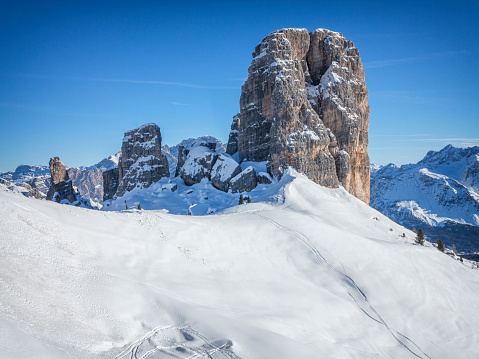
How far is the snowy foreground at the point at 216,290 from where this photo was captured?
9.87m

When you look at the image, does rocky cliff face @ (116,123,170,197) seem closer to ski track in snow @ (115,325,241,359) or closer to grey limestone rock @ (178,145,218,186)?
grey limestone rock @ (178,145,218,186)

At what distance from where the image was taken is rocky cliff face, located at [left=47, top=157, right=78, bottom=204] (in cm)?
9206

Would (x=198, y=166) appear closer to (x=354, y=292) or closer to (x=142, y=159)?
(x=142, y=159)

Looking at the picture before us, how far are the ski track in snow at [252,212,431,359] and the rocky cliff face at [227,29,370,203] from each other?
125ft

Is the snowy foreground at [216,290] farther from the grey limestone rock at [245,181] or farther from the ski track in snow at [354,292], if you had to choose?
the grey limestone rock at [245,181]

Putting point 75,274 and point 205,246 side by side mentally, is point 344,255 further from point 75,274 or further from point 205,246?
point 75,274

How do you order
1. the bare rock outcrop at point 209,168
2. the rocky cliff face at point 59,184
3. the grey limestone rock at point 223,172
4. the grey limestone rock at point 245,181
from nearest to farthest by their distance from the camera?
the grey limestone rock at point 245,181
the grey limestone rock at point 223,172
the bare rock outcrop at point 209,168
the rocky cliff face at point 59,184

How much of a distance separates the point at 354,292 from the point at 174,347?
1533 cm

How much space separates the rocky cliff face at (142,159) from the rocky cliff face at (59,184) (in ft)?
64.1

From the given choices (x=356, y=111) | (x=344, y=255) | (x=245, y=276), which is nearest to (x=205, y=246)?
(x=245, y=276)

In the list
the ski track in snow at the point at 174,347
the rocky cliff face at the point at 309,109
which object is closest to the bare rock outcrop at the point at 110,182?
the rocky cliff face at the point at 309,109

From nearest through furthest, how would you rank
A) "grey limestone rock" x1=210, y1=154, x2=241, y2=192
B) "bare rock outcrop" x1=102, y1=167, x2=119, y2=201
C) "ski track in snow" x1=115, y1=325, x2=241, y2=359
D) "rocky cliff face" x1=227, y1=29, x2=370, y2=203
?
"ski track in snow" x1=115, y1=325, x2=241, y2=359 < "rocky cliff face" x1=227, y1=29, x2=370, y2=203 < "grey limestone rock" x1=210, y1=154, x2=241, y2=192 < "bare rock outcrop" x1=102, y1=167, x2=119, y2=201

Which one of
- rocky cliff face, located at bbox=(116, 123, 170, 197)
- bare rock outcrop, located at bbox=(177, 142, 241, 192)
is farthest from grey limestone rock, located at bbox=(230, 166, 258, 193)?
rocky cliff face, located at bbox=(116, 123, 170, 197)

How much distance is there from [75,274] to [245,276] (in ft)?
32.9
